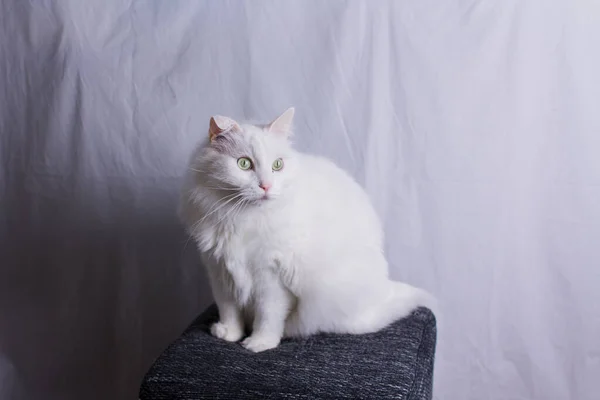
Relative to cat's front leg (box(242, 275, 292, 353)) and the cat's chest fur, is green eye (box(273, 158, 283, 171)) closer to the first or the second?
the cat's chest fur

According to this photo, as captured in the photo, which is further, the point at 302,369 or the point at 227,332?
the point at 227,332

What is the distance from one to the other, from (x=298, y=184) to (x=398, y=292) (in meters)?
0.38

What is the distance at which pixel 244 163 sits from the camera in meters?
1.10

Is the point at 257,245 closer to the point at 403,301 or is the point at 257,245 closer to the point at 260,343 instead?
the point at 260,343

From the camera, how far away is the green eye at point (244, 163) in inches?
43.4

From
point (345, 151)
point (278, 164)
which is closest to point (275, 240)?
point (278, 164)

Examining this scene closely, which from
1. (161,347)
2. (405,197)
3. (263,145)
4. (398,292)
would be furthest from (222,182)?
(161,347)

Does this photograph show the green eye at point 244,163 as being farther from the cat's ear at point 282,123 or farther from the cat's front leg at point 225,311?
the cat's front leg at point 225,311

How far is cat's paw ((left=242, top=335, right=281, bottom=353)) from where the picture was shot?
1159 mm

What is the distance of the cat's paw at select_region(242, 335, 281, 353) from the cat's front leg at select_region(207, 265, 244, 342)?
0.15 ft

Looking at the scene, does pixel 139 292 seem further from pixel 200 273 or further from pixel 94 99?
pixel 94 99

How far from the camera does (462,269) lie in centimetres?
158

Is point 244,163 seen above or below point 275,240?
above

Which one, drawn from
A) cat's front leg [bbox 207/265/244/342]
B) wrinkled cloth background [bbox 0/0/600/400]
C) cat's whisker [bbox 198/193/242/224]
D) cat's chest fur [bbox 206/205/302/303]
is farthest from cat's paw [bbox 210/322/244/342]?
wrinkled cloth background [bbox 0/0/600/400]
